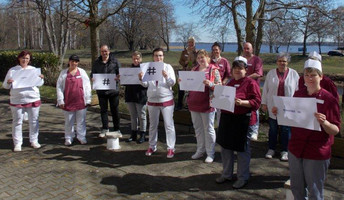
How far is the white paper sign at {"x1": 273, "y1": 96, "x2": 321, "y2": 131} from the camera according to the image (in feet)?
11.3

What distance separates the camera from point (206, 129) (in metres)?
5.90

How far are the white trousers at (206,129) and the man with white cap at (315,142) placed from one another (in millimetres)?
2225

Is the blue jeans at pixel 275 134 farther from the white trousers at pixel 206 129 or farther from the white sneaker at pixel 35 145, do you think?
the white sneaker at pixel 35 145

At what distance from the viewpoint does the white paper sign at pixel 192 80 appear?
5648 mm

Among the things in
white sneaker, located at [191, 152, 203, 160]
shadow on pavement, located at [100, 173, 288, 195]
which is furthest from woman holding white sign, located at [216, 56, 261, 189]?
white sneaker, located at [191, 152, 203, 160]

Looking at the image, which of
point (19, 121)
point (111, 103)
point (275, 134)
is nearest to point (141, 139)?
point (111, 103)

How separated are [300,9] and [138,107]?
796cm

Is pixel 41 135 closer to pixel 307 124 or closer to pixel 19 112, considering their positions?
pixel 19 112

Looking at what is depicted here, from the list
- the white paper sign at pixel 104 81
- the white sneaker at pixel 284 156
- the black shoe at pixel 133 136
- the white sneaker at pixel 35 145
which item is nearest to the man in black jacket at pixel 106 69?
the white paper sign at pixel 104 81

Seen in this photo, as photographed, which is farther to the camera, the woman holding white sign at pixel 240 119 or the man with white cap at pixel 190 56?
the man with white cap at pixel 190 56

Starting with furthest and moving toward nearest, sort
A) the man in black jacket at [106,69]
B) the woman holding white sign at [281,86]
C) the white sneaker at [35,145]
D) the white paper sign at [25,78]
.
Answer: the man in black jacket at [106,69]
the white sneaker at [35,145]
the white paper sign at [25,78]
the woman holding white sign at [281,86]

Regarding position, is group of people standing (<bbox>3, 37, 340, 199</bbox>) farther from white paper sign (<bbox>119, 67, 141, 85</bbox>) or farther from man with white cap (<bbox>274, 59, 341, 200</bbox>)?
white paper sign (<bbox>119, 67, 141, 85</bbox>)

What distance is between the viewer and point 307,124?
11.4 ft

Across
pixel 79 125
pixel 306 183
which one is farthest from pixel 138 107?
pixel 306 183
